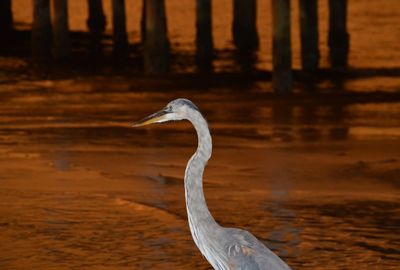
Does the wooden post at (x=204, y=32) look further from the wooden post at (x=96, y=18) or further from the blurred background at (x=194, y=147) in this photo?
the wooden post at (x=96, y=18)

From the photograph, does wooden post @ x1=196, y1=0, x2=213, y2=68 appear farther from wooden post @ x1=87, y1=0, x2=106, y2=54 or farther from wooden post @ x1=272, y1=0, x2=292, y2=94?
wooden post @ x1=87, y1=0, x2=106, y2=54

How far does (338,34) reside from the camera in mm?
24375

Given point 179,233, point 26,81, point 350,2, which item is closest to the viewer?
point 179,233

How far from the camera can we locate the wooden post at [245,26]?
25694 mm

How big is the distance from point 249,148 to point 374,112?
3.54 meters

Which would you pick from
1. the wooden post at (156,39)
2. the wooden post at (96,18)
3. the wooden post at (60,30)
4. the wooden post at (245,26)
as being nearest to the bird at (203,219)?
the wooden post at (156,39)

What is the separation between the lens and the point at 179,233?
10031mm

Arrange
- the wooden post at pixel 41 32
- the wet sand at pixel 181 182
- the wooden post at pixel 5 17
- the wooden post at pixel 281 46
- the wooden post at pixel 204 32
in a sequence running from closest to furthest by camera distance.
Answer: the wet sand at pixel 181 182 → the wooden post at pixel 281 46 → the wooden post at pixel 204 32 → the wooden post at pixel 41 32 → the wooden post at pixel 5 17

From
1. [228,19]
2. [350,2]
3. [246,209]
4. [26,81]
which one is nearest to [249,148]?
[246,209]

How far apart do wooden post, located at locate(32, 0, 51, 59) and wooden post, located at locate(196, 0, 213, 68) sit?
261cm

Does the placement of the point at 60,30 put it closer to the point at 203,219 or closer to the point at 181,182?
the point at 181,182

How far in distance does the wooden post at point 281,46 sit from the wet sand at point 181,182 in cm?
38

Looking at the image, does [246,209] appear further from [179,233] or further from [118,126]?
[118,126]

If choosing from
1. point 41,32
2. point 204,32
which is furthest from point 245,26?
point 41,32
